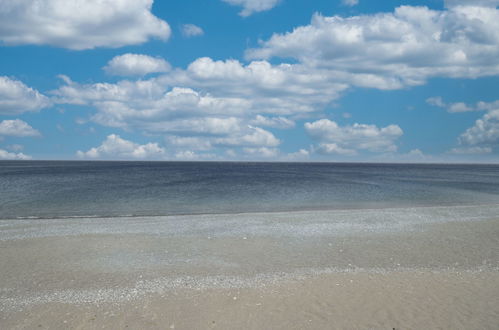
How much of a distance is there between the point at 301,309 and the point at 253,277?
11.6ft

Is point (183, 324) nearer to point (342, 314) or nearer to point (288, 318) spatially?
point (288, 318)

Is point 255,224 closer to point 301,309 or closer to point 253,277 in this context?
point 253,277

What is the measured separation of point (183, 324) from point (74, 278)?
22.2 feet

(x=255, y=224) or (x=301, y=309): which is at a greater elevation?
(x=255, y=224)

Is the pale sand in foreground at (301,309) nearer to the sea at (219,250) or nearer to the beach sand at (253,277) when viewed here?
the beach sand at (253,277)

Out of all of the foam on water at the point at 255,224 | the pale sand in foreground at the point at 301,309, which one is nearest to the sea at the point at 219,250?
the foam on water at the point at 255,224

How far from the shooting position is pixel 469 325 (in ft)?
37.0

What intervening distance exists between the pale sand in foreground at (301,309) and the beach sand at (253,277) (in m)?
0.04

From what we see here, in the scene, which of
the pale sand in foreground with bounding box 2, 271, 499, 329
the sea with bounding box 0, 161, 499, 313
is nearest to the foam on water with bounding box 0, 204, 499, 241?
the sea with bounding box 0, 161, 499, 313

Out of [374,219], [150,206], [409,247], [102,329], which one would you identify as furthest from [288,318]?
[150,206]

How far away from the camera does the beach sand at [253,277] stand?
12.0m

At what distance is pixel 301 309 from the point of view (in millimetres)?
12500

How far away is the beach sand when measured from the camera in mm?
12031

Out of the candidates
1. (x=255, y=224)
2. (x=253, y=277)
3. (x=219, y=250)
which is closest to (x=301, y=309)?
(x=253, y=277)
